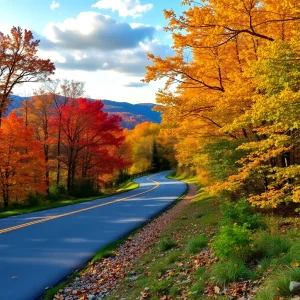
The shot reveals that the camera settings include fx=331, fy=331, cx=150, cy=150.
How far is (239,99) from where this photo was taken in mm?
9844

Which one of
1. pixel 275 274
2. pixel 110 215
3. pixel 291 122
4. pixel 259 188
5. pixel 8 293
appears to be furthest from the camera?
pixel 110 215

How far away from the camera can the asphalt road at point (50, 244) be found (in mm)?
6592

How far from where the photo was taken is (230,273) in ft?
16.0

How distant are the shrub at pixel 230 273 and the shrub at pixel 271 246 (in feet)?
2.04

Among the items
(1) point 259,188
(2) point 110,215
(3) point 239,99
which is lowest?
(2) point 110,215

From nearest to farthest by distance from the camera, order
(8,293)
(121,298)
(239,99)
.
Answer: (121,298) < (8,293) < (239,99)

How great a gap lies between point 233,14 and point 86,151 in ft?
78.9

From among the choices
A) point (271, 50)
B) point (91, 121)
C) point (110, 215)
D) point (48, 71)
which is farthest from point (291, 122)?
point (91, 121)

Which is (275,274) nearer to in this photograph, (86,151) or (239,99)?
(239,99)

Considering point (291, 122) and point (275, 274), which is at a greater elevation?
point (291, 122)

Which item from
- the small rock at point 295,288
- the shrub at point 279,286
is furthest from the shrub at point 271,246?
the small rock at point 295,288

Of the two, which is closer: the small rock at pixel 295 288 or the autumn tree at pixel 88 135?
the small rock at pixel 295 288

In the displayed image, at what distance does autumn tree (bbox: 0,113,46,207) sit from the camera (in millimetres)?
21594

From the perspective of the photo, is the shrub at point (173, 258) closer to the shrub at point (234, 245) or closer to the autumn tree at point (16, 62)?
the shrub at point (234, 245)
